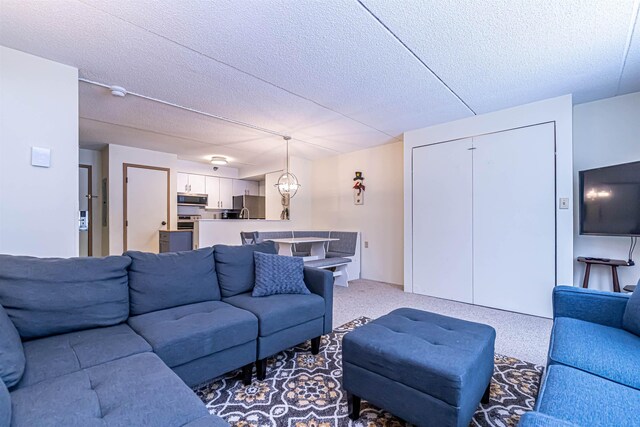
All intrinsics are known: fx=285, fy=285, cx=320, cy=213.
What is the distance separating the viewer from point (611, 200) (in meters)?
2.76

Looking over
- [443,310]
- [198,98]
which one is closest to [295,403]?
[443,310]

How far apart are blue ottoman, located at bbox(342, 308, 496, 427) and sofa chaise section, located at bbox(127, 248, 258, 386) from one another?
2.34 feet

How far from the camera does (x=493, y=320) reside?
10.2 ft

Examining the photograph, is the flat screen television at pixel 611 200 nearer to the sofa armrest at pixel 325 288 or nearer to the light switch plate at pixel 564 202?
the light switch plate at pixel 564 202

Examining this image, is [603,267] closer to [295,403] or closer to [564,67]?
[564,67]

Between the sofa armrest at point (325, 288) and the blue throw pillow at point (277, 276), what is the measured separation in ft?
0.26

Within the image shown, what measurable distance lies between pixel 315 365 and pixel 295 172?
4257mm

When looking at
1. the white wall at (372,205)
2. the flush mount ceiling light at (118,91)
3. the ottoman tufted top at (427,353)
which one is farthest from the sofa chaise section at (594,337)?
the flush mount ceiling light at (118,91)

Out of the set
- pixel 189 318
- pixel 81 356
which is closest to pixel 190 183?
pixel 189 318

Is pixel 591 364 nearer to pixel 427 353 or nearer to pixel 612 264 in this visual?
pixel 427 353

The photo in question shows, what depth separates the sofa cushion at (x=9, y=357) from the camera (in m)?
1.07

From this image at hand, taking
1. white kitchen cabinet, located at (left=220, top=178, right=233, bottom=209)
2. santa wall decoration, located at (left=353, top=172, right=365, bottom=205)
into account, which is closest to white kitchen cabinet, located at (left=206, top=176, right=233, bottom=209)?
white kitchen cabinet, located at (left=220, top=178, right=233, bottom=209)

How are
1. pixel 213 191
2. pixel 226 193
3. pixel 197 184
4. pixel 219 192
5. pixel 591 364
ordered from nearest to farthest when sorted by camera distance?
pixel 591 364, pixel 197 184, pixel 213 191, pixel 219 192, pixel 226 193

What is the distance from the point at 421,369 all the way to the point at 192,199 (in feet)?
20.2
